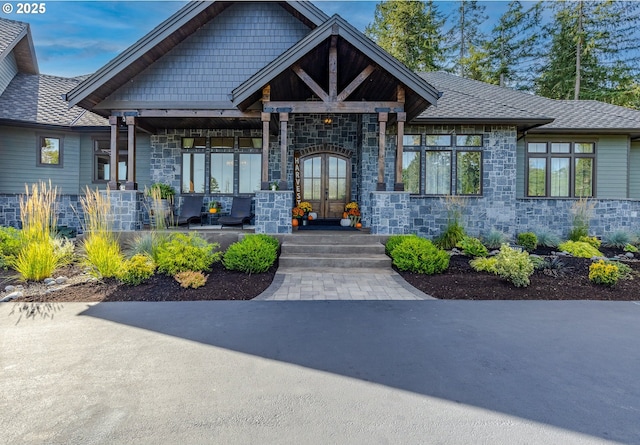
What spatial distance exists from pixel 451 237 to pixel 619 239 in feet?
16.2

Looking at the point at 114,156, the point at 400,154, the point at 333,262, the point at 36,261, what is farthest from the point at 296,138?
the point at 36,261

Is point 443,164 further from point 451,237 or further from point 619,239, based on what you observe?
point 619,239

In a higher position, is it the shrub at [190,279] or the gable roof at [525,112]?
the gable roof at [525,112]

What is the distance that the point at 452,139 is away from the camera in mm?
9578

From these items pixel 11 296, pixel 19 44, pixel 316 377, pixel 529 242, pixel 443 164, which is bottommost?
pixel 316 377

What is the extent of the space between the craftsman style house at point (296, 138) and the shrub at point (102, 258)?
2.89 m

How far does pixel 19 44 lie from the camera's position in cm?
1141

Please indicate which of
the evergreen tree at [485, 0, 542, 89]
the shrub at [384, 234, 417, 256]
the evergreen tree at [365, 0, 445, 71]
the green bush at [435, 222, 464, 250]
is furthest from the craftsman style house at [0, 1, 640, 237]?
the evergreen tree at [365, 0, 445, 71]

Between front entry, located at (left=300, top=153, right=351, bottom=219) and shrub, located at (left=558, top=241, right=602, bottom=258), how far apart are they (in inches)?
220

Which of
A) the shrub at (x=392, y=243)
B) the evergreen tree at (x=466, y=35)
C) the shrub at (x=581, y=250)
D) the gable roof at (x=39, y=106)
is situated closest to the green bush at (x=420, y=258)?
the shrub at (x=392, y=243)

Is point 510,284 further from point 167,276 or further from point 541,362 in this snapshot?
point 167,276

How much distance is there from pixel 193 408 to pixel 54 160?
37.0ft

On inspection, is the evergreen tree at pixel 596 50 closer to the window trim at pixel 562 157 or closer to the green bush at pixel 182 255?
the window trim at pixel 562 157

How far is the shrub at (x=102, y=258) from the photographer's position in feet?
17.2
